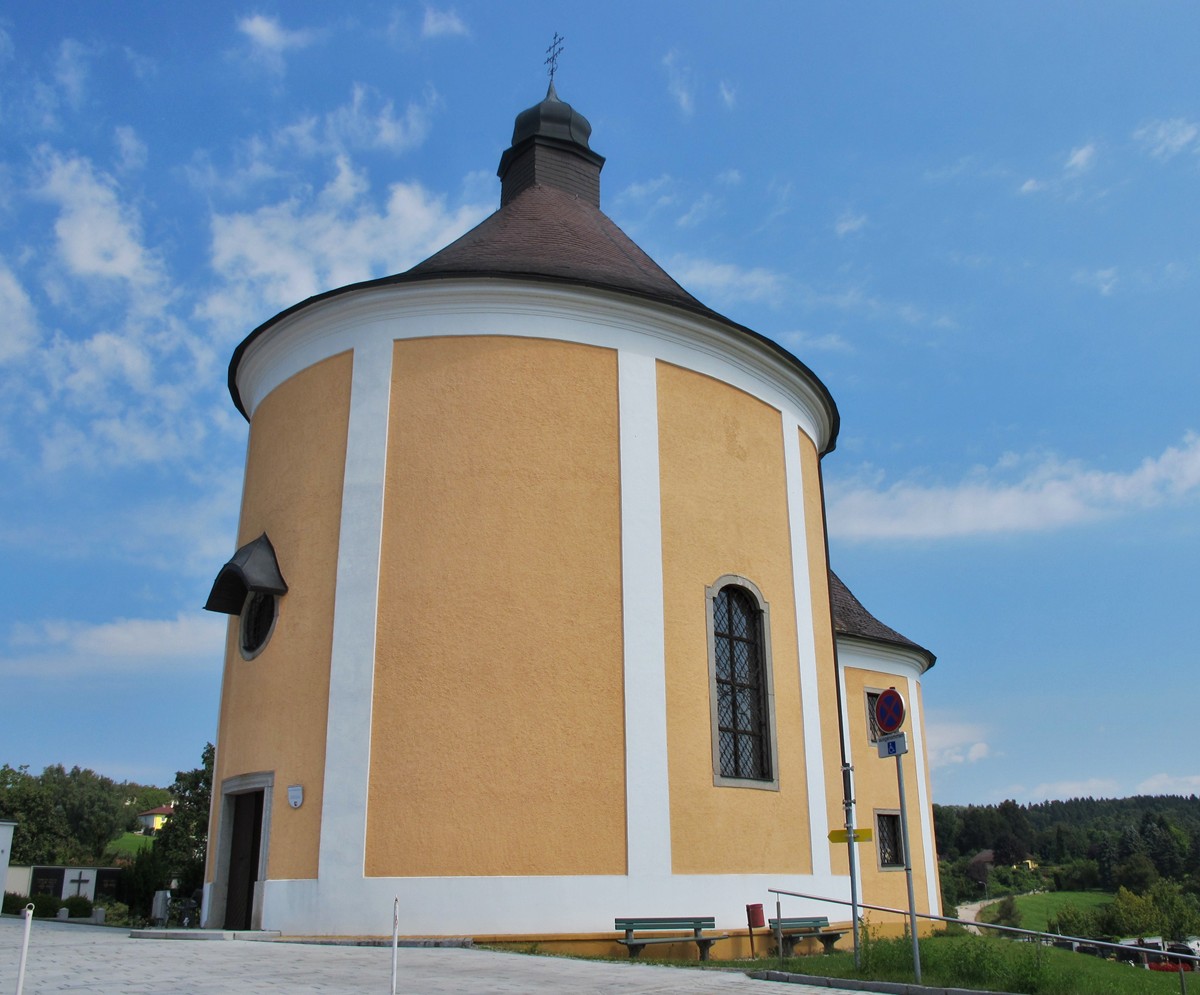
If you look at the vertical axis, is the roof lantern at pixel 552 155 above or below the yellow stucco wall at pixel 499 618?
above

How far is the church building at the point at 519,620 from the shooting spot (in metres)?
11.8

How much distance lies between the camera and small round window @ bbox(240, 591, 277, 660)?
13742 millimetres

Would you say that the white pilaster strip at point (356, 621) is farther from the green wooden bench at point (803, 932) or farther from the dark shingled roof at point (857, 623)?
the dark shingled roof at point (857, 623)

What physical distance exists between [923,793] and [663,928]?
1353 cm

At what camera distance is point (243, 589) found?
14516 mm

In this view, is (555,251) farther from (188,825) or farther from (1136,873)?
(1136,873)

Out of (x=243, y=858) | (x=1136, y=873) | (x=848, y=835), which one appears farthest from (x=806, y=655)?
(x=1136, y=873)

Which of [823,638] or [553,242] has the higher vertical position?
[553,242]

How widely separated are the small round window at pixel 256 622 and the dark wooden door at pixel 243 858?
1.82 meters

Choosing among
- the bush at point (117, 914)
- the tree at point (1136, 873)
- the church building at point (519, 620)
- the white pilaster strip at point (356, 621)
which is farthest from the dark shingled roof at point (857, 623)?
the tree at point (1136, 873)

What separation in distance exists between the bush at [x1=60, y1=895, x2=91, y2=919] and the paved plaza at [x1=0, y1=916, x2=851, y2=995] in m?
21.1

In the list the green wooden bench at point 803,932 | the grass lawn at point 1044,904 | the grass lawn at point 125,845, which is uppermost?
the grass lawn at point 125,845

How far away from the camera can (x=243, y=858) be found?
44.3ft

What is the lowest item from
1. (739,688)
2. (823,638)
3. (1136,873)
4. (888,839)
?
(1136,873)
